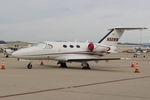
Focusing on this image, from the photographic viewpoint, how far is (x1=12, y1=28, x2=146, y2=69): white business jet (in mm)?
21781

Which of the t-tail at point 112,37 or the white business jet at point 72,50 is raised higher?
the t-tail at point 112,37

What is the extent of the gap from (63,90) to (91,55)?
14.4 metres

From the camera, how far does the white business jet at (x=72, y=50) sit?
21781 mm

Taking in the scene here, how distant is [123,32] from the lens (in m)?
26.4

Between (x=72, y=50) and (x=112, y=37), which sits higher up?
(x=112, y=37)

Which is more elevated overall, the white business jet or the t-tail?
the t-tail

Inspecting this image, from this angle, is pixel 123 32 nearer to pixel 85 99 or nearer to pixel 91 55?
pixel 91 55

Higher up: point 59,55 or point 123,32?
point 123,32

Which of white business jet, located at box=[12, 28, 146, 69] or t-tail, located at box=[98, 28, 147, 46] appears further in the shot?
t-tail, located at box=[98, 28, 147, 46]

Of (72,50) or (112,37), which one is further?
(112,37)

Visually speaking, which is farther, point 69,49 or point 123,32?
point 123,32

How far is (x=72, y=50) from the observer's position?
23.9 m

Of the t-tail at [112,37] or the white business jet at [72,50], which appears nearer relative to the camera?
the white business jet at [72,50]

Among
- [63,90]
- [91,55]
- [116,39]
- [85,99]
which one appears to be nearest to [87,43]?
[91,55]
